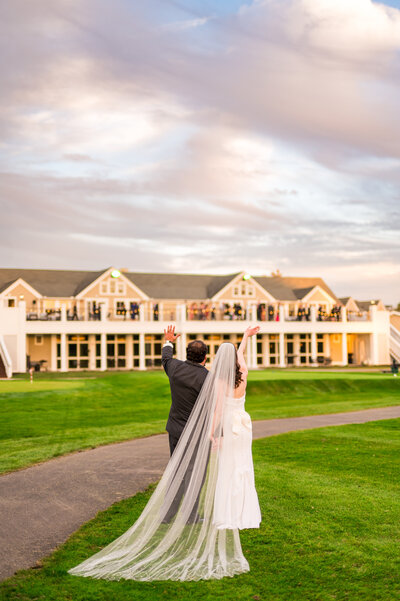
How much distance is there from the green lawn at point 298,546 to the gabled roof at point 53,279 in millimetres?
47615

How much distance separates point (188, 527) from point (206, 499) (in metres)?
0.38

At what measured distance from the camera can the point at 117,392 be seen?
94.0ft

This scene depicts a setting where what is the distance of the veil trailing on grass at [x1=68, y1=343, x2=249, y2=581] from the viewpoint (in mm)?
6102

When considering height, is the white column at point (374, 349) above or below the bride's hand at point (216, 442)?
below

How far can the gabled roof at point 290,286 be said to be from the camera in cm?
6519

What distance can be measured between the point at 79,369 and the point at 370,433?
1611 inches

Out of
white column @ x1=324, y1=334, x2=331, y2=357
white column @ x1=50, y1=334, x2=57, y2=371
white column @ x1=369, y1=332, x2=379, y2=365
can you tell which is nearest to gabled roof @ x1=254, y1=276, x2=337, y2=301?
white column @ x1=324, y1=334, x2=331, y2=357

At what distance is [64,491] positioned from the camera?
31.3ft

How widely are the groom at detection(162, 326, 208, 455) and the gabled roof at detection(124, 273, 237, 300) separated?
52252 millimetres

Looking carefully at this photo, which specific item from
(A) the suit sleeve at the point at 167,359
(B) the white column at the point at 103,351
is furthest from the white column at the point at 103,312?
(A) the suit sleeve at the point at 167,359

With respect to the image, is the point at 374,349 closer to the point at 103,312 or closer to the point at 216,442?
the point at 103,312

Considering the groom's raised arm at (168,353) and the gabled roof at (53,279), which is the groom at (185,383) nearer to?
the groom's raised arm at (168,353)

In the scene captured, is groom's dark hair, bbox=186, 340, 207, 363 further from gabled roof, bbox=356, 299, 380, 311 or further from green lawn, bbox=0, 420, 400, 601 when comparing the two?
gabled roof, bbox=356, 299, 380, 311

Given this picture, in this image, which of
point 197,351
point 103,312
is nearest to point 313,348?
point 103,312
